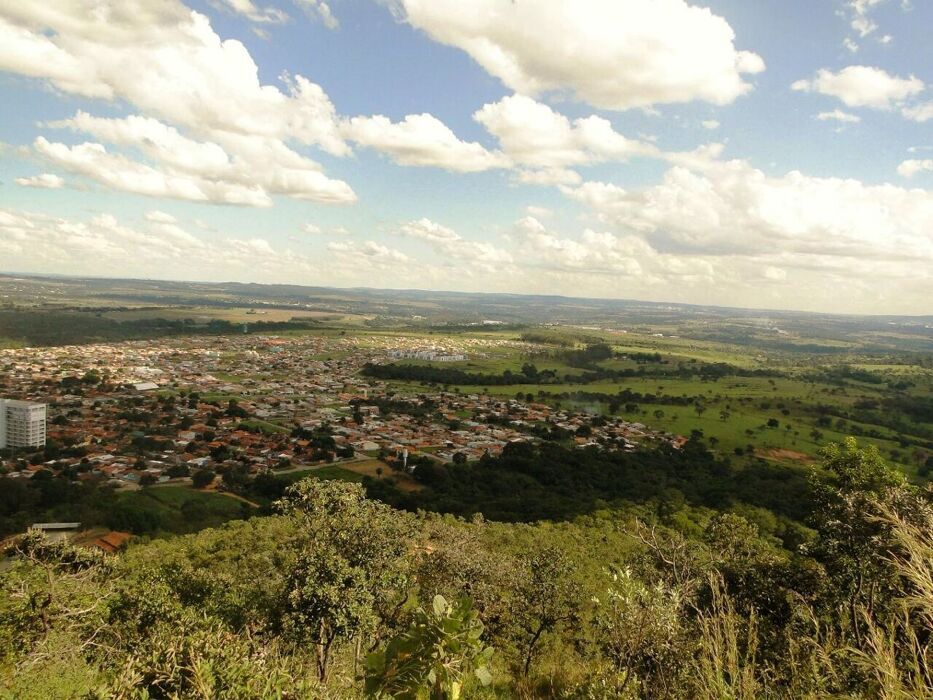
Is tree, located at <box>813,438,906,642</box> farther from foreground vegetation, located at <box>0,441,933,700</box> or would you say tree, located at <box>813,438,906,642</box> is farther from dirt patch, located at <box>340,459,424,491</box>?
dirt patch, located at <box>340,459,424,491</box>

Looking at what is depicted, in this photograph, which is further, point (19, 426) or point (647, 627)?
point (19, 426)

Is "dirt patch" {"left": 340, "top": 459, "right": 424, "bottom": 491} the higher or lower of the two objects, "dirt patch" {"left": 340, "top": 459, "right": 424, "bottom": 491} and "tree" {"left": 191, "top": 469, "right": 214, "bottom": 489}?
the lower

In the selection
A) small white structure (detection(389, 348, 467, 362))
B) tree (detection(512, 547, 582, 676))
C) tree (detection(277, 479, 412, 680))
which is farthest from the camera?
small white structure (detection(389, 348, 467, 362))

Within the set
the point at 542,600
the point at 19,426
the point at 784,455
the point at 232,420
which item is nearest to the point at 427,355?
the point at 232,420

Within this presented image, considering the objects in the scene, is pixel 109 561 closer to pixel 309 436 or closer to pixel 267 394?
pixel 309 436

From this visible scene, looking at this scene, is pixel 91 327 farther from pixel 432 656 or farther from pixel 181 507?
pixel 432 656

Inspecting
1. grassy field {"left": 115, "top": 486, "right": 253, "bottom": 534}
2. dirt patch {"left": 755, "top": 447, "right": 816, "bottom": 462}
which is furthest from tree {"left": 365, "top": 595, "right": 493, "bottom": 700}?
dirt patch {"left": 755, "top": 447, "right": 816, "bottom": 462}

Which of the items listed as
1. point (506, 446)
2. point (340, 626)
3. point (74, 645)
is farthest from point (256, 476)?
point (340, 626)
